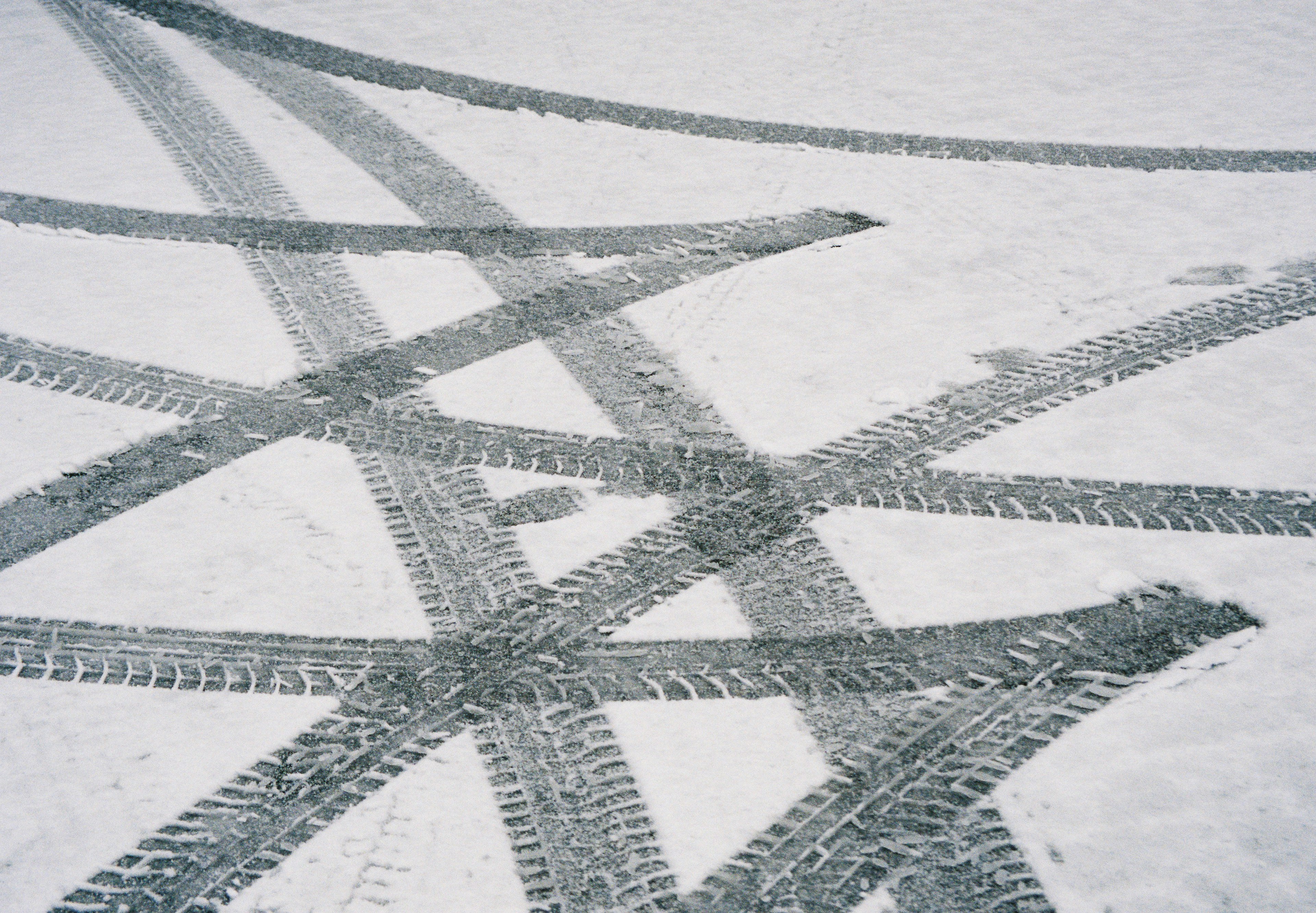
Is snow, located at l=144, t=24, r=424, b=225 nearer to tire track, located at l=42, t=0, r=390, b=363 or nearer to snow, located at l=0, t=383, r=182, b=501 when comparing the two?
tire track, located at l=42, t=0, r=390, b=363

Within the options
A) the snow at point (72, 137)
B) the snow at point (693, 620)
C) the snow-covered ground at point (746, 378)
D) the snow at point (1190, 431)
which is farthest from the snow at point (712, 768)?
the snow at point (72, 137)

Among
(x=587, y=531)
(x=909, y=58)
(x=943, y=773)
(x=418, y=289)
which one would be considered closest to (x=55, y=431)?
(x=418, y=289)

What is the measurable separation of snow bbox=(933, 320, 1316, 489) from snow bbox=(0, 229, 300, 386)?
1.65 meters

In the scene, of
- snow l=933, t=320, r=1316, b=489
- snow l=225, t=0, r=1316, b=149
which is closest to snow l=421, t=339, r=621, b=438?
snow l=933, t=320, r=1316, b=489

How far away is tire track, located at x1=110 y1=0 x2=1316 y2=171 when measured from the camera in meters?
3.63

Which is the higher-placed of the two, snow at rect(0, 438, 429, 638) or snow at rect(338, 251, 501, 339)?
snow at rect(338, 251, 501, 339)

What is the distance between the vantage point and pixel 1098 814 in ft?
5.52

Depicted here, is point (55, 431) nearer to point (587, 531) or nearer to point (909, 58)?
point (587, 531)

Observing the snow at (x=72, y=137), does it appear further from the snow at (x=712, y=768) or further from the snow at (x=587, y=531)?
the snow at (x=712, y=768)

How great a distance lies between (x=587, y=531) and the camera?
89.4 inches

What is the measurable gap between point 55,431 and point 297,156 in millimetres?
1496

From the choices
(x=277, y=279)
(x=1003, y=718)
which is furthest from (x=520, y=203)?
(x=1003, y=718)

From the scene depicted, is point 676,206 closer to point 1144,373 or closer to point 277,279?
point 277,279

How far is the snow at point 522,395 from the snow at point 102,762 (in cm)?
87
